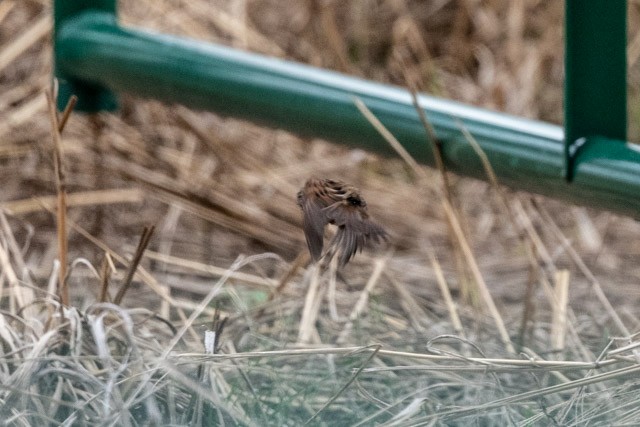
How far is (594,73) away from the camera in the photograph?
121 cm

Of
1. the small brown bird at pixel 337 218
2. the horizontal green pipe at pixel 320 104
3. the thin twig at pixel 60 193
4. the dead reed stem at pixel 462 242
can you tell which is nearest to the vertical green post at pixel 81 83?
the horizontal green pipe at pixel 320 104

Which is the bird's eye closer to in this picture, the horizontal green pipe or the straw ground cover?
the straw ground cover

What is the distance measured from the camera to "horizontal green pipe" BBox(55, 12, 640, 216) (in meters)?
1.23

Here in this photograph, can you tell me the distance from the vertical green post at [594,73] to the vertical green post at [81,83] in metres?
0.82

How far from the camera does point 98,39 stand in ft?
5.71

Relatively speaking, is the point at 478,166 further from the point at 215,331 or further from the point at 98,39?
the point at 98,39

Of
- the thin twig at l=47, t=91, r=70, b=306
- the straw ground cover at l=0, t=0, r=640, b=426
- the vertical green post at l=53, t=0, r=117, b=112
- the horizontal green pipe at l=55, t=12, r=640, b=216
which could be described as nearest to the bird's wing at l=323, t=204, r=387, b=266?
the straw ground cover at l=0, t=0, r=640, b=426

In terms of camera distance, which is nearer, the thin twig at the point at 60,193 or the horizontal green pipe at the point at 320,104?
the thin twig at the point at 60,193

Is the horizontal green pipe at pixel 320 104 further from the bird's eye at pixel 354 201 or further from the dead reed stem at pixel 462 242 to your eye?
the bird's eye at pixel 354 201

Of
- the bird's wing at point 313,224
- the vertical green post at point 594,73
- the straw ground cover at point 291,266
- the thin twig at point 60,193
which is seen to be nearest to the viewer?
the bird's wing at point 313,224

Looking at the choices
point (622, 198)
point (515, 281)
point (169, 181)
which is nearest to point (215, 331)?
point (622, 198)

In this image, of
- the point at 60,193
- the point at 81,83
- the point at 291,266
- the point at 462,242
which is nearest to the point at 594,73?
the point at 462,242

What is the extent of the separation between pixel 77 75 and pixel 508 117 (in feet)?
2.48

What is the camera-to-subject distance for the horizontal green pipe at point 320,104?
1233 millimetres
